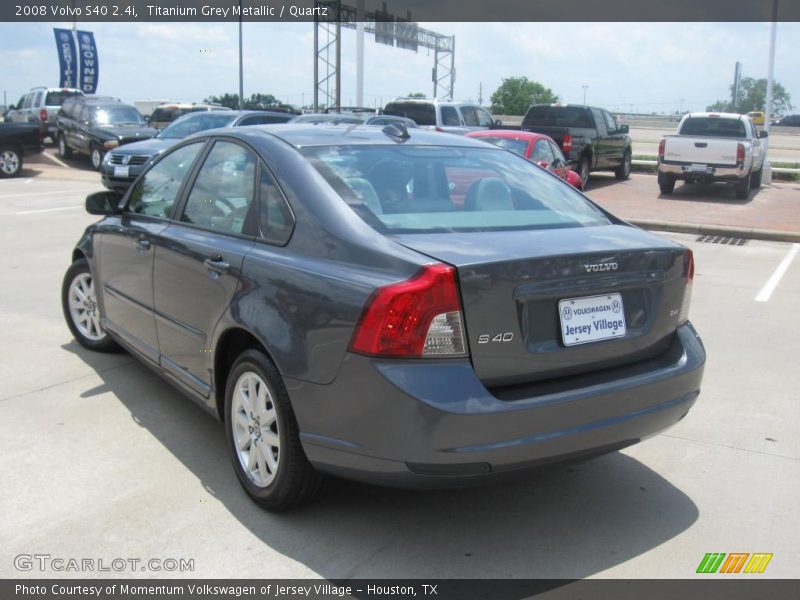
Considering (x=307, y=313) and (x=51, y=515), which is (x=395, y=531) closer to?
(x=307, y=313)

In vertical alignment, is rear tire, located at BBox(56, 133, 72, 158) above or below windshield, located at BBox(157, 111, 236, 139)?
below

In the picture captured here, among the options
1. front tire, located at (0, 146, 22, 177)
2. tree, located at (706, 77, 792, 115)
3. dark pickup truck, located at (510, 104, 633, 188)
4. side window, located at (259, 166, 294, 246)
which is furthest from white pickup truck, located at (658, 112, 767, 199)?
tree, located at (706, 77, 792, 115)

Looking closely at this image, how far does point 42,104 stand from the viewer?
28844 mm

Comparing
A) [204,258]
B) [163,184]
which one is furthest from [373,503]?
[163,184]

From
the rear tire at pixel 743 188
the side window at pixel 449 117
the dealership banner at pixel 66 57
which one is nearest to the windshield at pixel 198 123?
the side window at pixel 449 117

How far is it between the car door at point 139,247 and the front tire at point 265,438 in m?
1.05

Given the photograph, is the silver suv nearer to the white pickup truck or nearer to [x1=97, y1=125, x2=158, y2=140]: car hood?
the white pickup truck

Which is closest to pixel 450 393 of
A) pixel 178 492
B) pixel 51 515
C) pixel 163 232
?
pixel 178 492

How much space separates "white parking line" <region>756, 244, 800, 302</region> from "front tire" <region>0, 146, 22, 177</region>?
58.1 feet

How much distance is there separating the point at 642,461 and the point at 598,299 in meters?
1.32

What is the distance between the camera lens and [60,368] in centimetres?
545

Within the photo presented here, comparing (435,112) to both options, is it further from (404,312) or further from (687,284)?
(404,312)

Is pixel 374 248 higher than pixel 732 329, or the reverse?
pixel 374 248

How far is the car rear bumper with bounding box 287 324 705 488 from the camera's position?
9.36 feet
